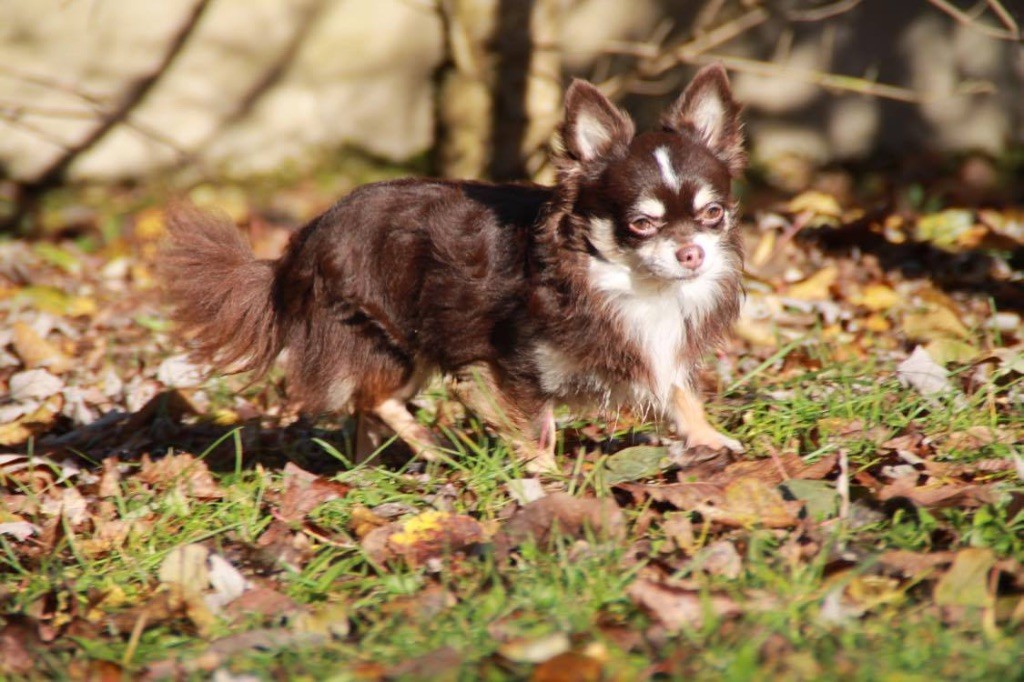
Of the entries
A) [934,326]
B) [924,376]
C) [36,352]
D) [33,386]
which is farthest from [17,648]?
[934,326]

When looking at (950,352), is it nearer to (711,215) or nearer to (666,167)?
(711,215)

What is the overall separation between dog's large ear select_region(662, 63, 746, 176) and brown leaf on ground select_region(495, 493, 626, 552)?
1226mm

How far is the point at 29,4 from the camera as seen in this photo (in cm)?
662

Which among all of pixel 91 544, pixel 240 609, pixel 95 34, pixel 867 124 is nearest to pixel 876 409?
pixel 240 609

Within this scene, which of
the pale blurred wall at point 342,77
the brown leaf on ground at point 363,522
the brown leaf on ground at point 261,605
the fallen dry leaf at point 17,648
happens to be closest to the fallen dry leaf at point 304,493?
the brown leaf on ground at point 363,522

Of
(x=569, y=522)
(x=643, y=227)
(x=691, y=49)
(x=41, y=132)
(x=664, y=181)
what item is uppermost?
(x=691, y=49)

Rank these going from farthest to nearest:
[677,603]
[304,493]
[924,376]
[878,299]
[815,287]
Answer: [815,287], [878,299], [924,376], [304,493], [677,603]

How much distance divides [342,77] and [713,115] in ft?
12.3

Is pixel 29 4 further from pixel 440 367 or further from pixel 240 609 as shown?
pixel 240 609

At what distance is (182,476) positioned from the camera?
12.0ft

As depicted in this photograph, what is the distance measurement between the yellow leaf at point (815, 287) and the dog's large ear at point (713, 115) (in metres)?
1.57

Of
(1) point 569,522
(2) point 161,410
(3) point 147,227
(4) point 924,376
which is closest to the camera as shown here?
(1) point 569,522

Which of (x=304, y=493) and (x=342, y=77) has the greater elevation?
(x=342, y=77)

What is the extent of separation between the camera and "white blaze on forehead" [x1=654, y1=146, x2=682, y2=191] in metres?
3.38
